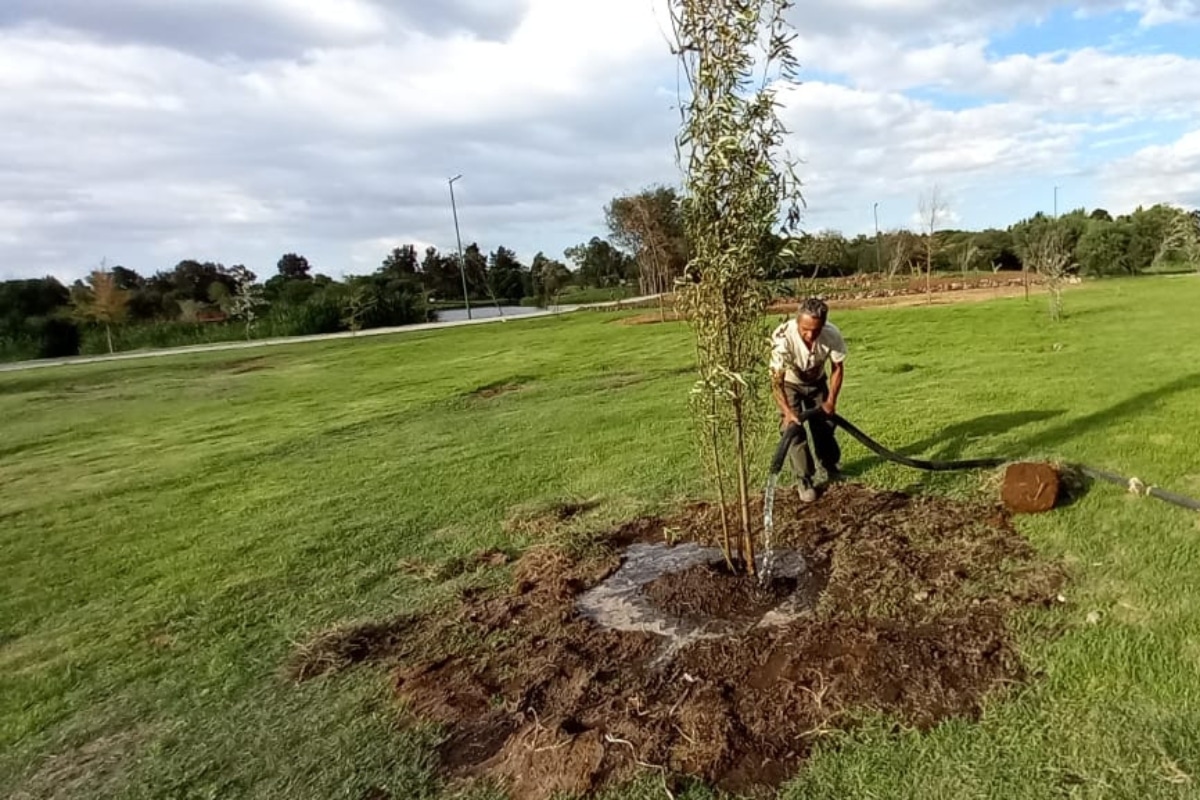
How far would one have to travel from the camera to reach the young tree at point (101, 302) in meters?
37.1

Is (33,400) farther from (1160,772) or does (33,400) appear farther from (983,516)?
(1160,772)

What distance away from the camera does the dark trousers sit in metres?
6.16

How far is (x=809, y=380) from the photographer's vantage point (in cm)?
633

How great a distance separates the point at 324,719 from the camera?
3617mm

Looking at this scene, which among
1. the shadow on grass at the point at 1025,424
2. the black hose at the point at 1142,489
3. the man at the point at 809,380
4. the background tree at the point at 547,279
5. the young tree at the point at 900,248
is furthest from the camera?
A: the background tree at the point at 547,279

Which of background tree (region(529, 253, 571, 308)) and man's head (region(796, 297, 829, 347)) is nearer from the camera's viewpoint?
man's head (region(796, 297, 829, 347))

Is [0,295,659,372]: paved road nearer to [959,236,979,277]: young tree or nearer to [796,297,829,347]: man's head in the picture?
[959,236,979,277]: young tree

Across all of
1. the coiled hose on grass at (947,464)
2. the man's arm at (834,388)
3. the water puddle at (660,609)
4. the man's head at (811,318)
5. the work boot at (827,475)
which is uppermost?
the man's head at (811,318)

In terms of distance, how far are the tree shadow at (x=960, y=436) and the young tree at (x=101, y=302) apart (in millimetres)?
39688

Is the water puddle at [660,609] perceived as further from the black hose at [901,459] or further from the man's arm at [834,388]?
the man's arm at [834,388]

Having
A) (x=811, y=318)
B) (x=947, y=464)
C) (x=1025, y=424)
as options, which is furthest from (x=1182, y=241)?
(x=811, y=318)

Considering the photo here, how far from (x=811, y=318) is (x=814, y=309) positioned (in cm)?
10

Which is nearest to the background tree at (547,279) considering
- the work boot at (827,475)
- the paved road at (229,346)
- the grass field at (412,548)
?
the paved road at (229,346)

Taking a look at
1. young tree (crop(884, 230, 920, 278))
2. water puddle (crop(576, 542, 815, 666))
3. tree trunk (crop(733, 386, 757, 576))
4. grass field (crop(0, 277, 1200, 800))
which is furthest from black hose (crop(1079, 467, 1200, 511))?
young tree (crop(884, 230, 920, 278))
